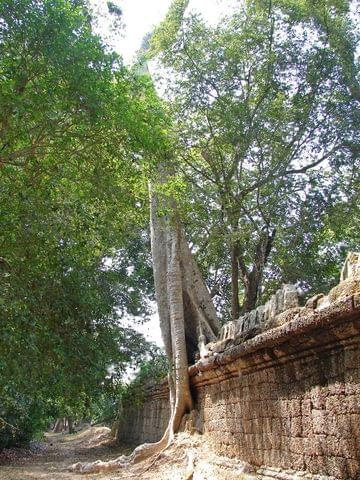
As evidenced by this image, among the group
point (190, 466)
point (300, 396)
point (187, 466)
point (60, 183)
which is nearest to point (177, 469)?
point (187, 466)

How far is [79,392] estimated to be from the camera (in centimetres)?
547

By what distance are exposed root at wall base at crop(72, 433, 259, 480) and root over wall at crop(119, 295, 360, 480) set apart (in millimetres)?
136

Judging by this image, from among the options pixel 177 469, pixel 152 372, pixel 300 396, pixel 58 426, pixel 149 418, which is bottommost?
pixel 177 469

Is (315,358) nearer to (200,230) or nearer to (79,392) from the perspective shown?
(79,392)

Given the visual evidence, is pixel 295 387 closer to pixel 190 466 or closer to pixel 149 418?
pixel 190 466

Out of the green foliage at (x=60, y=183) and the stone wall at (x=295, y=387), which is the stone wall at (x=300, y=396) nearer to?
the stone wall at (x=295, y=387)

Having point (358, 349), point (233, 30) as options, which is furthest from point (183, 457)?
point (233, 30)

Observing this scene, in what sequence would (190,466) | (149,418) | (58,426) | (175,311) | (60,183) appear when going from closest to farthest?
(60,183)
(190,466)
(175,311)
(149,418)
(58,426)

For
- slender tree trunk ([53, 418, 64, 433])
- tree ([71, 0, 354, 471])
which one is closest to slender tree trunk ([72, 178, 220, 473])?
tree ([71, 0, 354, 471])

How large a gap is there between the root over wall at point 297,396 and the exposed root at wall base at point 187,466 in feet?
0.45

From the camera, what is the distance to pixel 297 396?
414 centimetres

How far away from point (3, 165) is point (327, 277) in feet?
23.1

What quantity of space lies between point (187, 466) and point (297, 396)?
2.69 meters

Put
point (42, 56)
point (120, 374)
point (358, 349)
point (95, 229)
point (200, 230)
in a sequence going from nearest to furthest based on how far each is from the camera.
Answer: point (358, 349), point (42, 56), point (95, 229), point (120, 374), point (200, 230)
